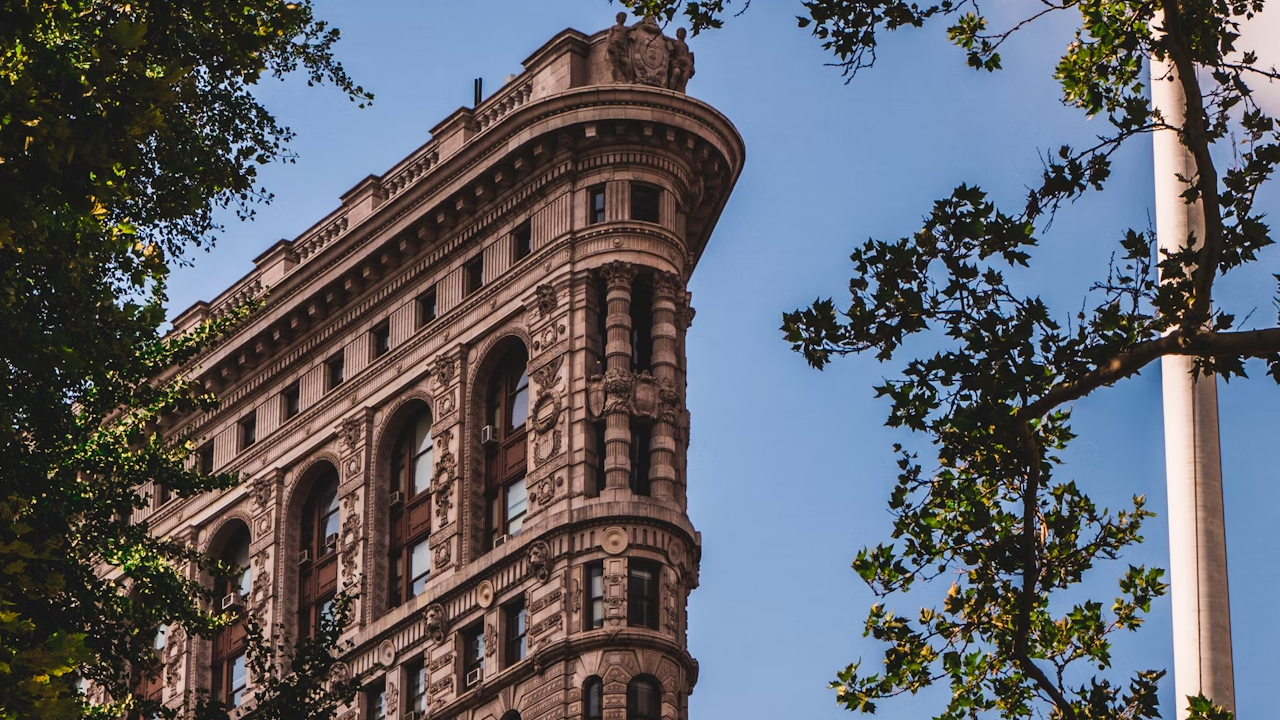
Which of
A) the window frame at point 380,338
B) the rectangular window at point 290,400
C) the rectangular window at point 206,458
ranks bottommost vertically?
the rectangular window at point 206,458

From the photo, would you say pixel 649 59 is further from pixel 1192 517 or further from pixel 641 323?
pixel 1192 517

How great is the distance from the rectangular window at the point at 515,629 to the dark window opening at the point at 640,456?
13.8ft

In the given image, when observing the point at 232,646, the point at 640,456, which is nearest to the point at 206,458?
the point at 232,646

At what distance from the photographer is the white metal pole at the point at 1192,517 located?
38500 millimetres

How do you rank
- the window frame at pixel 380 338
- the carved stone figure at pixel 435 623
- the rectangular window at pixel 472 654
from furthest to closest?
the window frame at pixel 380 338
the carved stone figure at pixel 435 623
the rectangular window at pixel 472 654

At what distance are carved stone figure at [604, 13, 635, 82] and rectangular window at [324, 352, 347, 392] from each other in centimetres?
1276

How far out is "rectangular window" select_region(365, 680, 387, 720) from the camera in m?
70.0

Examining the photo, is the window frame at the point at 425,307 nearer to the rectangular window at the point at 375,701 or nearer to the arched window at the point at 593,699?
the rectangular window at the point at 375,701

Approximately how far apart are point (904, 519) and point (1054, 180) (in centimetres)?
386

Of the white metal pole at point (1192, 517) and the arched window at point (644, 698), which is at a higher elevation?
the arched window at point (644, 698)

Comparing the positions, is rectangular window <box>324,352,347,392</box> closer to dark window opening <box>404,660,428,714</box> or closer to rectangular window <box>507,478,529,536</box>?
rectangular window <box>507,478,529,536</box>

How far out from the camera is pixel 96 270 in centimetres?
3159

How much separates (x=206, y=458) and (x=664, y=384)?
67.3 ft

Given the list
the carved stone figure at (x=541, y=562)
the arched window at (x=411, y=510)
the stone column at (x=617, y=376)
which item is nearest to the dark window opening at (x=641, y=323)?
the stone column at (x=617, y=376)
